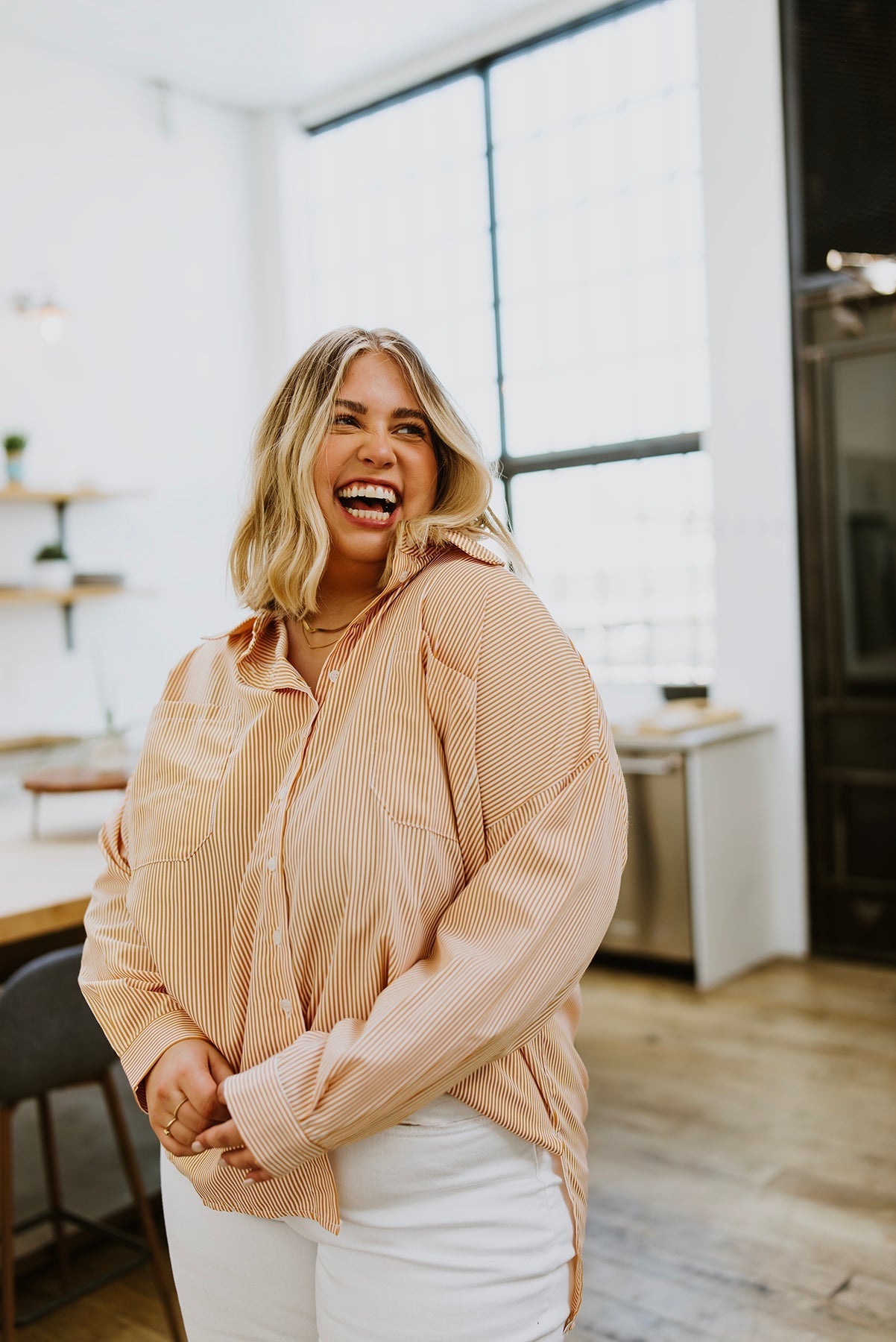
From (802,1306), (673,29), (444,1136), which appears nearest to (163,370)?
(673,29)

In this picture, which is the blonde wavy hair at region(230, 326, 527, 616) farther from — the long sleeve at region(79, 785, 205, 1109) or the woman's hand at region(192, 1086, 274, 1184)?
the woman's hand at region(192, 1086, 274, 1184)

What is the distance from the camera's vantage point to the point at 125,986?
1.17 meters

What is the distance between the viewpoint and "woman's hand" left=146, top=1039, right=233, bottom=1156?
106cm

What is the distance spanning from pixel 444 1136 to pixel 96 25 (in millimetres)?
5167

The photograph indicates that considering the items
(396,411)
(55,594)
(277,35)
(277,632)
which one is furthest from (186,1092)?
(277,35)

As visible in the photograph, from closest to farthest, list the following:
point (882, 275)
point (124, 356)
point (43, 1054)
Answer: point (43, 1054)
point (882, 275)
point (124, 356)

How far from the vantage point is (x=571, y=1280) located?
1113 mm

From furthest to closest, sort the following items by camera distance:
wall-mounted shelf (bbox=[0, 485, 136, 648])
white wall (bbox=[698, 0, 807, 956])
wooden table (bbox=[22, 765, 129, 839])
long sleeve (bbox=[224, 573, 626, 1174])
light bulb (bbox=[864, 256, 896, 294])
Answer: wall-mounted shelf (bbox=[0, 485, 136, 648]) → white wall (bbox=[698, 0, 807, 956]) → light bulb (bbox=[864, 256, 896, 294]) → wooden table (bbox=[22, 765, 129, 839]) → long sleeve (bbox=[224, 573, 626, 1174])

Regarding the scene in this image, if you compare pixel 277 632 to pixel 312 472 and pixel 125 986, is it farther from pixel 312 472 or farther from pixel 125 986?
pixel 125 986

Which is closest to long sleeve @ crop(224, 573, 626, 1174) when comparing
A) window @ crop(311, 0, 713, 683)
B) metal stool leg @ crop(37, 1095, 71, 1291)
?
metal stool leg @ crop(37, 1095, 71, 1291)

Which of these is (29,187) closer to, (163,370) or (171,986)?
(163,370)

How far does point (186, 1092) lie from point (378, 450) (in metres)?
0.65

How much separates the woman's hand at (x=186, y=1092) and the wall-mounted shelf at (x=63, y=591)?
3.92 metres

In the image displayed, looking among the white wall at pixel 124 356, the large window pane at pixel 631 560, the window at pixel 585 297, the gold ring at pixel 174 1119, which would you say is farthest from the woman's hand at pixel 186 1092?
the white wall at pixel 124 356
